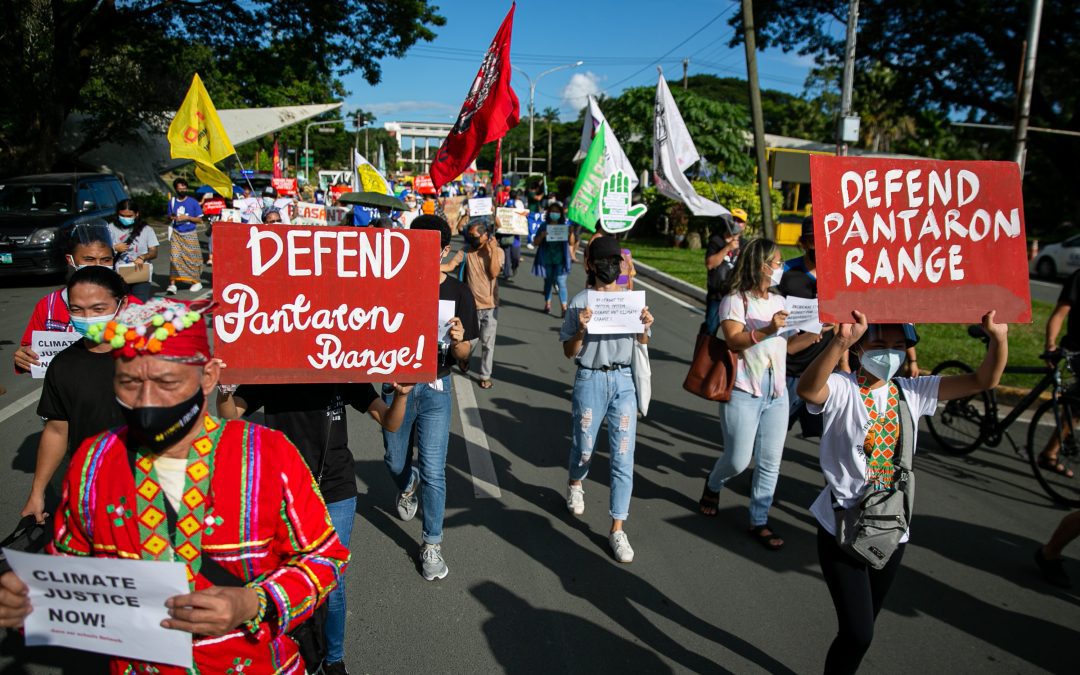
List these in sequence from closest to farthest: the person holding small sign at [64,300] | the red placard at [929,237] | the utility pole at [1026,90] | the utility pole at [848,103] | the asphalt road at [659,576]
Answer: the red placard at [929,237] → the asphalt road at [659,576] → the person holding small sign at [64,300] → the utility pole at [1026,90] → the utility pole at [848,103]

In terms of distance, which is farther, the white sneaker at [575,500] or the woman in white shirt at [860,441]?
the white sneaker at [575,500]

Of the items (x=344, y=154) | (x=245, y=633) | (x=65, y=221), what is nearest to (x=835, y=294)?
(x=245, y=633)

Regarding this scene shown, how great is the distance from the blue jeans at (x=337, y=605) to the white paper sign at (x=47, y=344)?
166 cm

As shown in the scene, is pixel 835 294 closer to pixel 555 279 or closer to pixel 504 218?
pixel 555 279

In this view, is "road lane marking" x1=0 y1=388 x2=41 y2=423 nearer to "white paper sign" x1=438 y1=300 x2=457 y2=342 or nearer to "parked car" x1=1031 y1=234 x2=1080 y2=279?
"white paper sign" x1=438 y1=300 x2=457 y2=342

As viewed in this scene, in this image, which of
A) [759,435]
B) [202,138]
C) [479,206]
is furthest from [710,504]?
[479,206]

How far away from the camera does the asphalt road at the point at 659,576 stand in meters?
3.44

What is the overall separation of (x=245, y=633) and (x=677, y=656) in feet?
7.42

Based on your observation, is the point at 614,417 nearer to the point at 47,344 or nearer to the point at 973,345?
the point at 47,344

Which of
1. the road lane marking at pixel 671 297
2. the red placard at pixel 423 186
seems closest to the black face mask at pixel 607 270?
the road lane marking at pixel 671 297

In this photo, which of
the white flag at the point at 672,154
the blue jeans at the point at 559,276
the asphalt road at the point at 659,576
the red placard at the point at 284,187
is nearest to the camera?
the asphalt road at the point at 659,576

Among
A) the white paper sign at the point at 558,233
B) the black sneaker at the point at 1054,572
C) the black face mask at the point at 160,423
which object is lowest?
the black sneaker at the point at 1054,572

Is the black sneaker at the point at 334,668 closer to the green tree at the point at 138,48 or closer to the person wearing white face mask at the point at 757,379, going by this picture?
the person wearing white face mask at the point at 757,379

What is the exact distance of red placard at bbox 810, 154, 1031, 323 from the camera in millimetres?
2775
